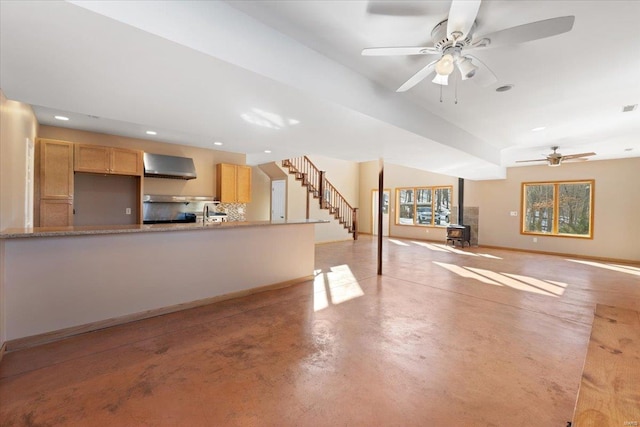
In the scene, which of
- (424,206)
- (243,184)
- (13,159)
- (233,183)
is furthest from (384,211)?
(13,159)

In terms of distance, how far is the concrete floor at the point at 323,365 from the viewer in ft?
6.05

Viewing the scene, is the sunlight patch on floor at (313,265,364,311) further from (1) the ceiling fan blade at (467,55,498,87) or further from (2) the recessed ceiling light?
(2) the recessed ceiling light

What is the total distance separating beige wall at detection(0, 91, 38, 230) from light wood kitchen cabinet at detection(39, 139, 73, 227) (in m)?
0.81

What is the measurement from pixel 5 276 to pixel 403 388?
3.50 m

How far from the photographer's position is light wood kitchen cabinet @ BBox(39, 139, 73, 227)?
16.2ft

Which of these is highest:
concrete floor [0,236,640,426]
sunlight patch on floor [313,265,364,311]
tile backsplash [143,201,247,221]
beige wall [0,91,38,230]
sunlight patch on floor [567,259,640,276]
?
beige wall [0,91,38,230]

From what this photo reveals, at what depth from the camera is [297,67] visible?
251 cm

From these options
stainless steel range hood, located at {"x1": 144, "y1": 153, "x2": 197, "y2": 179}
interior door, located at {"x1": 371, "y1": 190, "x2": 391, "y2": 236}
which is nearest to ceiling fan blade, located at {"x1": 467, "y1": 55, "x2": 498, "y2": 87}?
stainless steel range hood, located at {"x1": 144, "y1": 153, "x2": 197, "y2": 179}

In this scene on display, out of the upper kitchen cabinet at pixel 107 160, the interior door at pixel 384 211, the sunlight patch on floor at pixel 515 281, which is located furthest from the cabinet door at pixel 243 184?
the interior door at pixel 384 211

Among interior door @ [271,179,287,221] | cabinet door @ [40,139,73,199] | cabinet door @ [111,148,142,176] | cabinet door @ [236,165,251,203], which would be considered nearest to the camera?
cabinet door @ [40,139,73,199]

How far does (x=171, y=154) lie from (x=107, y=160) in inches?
51.8

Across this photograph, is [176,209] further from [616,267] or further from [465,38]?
[616,267]

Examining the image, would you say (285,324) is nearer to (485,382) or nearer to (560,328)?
(485,382)

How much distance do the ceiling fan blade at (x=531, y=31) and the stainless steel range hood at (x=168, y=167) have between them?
590cm
